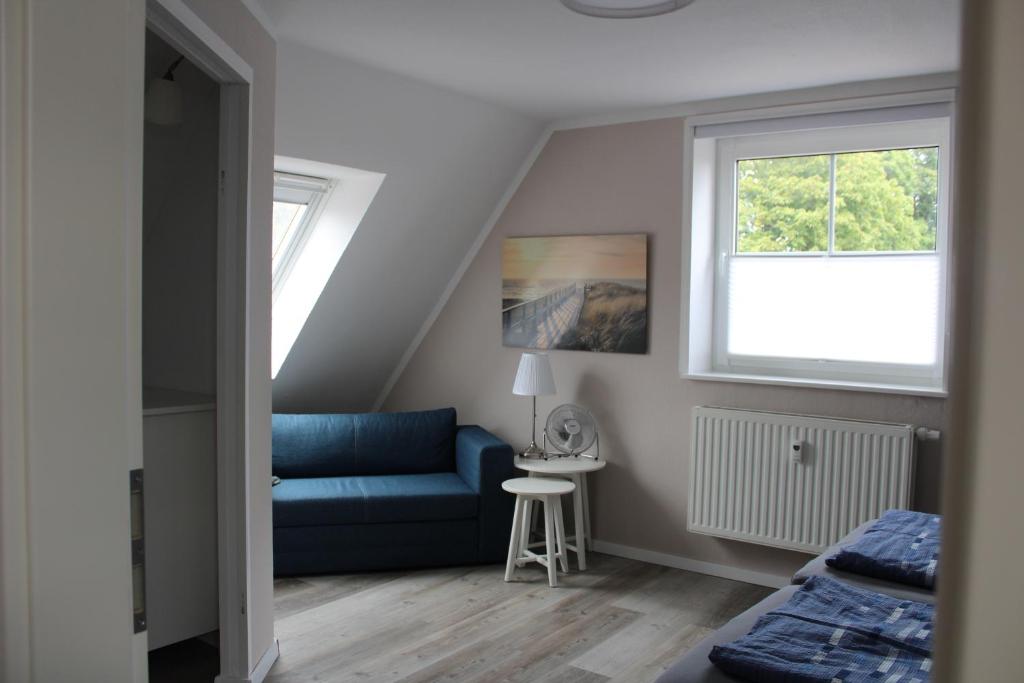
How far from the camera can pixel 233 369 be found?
9.68 ft

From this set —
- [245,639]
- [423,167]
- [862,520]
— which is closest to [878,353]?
[862,520]

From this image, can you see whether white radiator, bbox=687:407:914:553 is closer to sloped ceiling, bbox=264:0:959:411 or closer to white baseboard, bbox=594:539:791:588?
white baseboard, bbox=594:539:791:588

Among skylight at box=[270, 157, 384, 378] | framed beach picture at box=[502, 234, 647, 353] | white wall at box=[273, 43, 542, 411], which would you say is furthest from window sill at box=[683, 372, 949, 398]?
skylight at box=[270, 157, 384, 378]

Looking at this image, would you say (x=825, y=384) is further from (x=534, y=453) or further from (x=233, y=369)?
(x=233, y=369)

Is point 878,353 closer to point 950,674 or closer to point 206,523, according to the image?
point 206,523

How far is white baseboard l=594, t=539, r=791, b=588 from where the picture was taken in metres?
4.42

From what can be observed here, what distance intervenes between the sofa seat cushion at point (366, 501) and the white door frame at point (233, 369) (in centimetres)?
131

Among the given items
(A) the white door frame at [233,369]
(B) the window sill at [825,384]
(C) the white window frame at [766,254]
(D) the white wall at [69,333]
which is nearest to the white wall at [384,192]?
(A) the white door frame at [233,369]

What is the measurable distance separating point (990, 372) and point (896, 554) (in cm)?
247

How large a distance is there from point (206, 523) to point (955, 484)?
10.2 feet

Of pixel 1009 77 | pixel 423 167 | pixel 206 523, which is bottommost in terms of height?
pixel 206 523

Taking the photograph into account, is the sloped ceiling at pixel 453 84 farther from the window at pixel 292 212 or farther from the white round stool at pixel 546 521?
the white round stool at pixel 546 521

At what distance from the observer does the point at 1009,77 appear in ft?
1.28

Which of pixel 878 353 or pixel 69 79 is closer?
pixel 69 79
